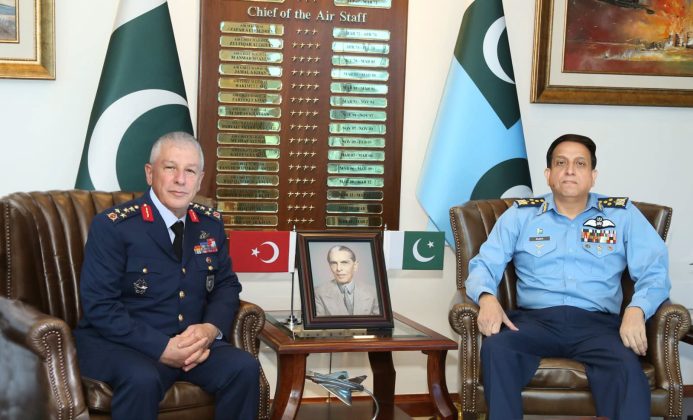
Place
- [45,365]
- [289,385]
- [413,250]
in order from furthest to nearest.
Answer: [413,250]
[289,385]
[45,365]

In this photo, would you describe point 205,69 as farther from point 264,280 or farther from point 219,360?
point 219,360

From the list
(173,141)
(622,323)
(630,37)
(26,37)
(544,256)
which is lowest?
(622,323)

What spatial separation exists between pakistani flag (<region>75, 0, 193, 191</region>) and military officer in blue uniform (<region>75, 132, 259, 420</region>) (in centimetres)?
48

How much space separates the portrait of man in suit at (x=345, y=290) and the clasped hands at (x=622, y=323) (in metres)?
0.40

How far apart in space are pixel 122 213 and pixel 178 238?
0.21m

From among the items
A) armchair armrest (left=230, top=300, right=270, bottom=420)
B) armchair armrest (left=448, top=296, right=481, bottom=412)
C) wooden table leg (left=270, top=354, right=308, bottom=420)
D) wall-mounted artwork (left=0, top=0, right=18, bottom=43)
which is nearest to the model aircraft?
wooden table leg (left=270, top=354, right=308, bottom=420)

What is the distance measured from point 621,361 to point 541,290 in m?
0.50

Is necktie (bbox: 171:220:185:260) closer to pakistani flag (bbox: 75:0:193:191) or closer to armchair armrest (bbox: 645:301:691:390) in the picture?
pakistani flag (bbox: 75:0:193:191)

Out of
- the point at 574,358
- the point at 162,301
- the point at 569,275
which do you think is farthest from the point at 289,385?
→ the point at 569,275

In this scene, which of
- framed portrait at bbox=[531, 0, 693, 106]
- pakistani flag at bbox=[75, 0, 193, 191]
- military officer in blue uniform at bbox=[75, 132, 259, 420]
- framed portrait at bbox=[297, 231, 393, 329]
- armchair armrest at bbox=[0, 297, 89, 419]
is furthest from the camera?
framed portrait at bbox=[531, 0, 693, 106]

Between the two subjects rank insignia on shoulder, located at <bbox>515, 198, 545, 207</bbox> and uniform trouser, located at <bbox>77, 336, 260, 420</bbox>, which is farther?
rank insignia on shoulder, located at <bbox>515, 198, 545, 207</bbox>

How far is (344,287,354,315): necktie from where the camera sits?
3244mm

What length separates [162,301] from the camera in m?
2.90

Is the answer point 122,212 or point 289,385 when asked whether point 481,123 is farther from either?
point 122,212
